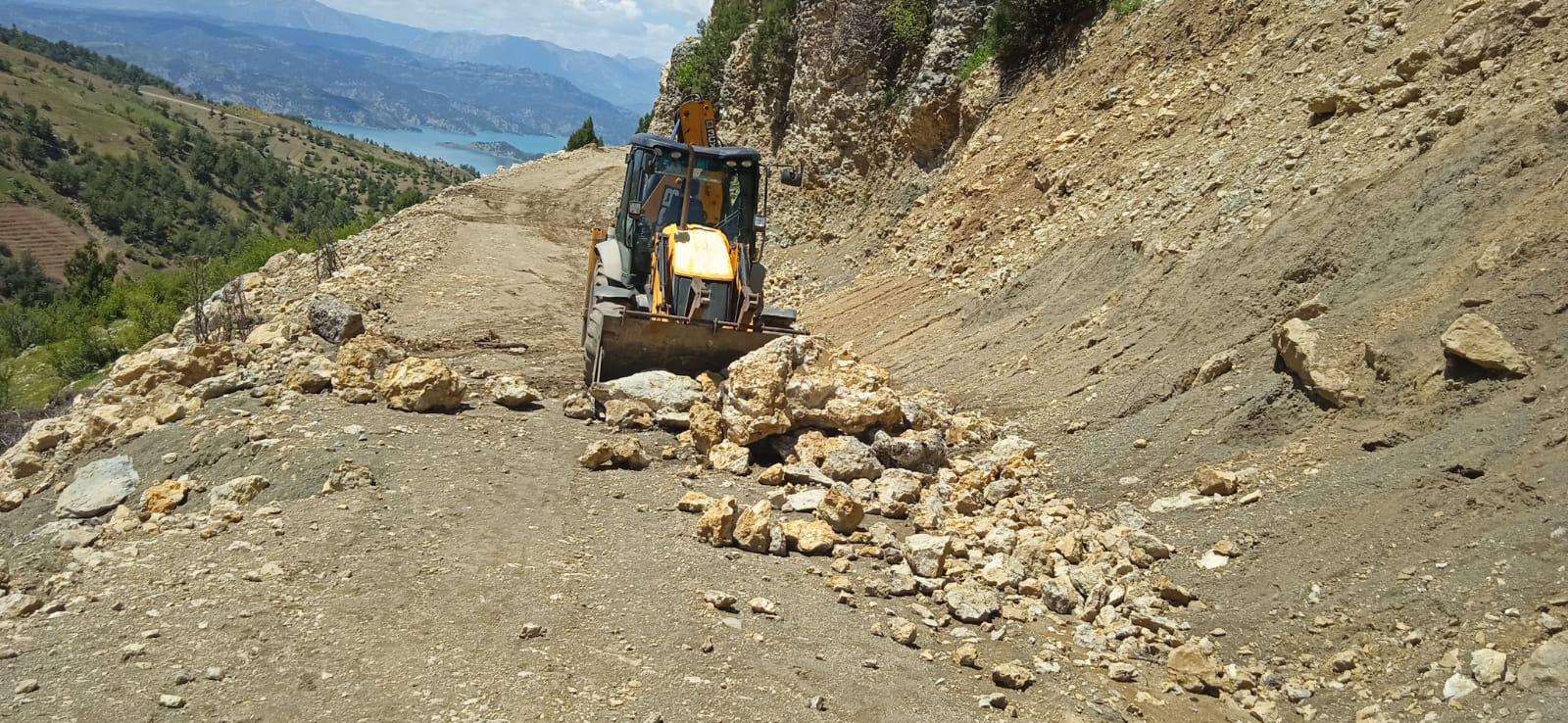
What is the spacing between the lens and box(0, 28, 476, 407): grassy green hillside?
39.1 meters

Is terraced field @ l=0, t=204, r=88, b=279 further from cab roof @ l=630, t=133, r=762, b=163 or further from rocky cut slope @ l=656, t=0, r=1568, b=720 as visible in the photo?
rocky cut slope @ l=656, t=0, r=1568, b=720

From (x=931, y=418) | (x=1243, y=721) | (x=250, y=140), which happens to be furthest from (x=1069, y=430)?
(x=250, y=140)

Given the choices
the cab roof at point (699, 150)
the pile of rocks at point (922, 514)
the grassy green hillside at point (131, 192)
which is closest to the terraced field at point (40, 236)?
the grassy green hillside at point (131, 192)

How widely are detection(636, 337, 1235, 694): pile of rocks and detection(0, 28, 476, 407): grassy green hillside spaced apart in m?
26.4

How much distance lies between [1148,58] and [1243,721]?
388 inches

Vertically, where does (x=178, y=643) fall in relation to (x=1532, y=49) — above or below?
below

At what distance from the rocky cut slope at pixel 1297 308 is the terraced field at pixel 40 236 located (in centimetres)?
7141

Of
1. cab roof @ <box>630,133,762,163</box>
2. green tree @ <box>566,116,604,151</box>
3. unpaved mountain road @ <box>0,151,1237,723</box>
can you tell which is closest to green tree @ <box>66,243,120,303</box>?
→ green tree @ <box>566,116,604,151</box>

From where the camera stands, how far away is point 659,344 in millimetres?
9125

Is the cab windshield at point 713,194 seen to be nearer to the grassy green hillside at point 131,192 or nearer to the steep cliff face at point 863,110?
the steep cliff face at point 863,110

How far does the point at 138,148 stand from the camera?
90250 mm

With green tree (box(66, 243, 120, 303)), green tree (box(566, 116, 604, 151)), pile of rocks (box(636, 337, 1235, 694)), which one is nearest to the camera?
pile of rocks (box(636, 337, 1235, 694))

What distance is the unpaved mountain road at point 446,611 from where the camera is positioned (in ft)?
13.5

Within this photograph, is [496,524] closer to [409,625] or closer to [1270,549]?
[409,625]
